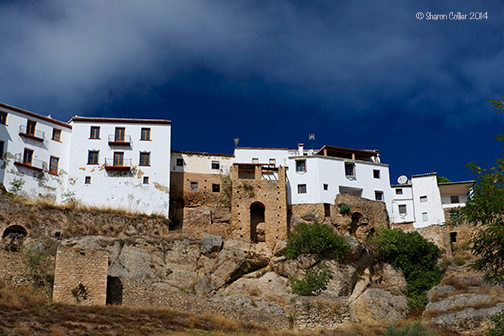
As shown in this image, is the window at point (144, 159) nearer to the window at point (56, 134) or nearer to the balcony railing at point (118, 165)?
the balcony railing at point (118, 165)

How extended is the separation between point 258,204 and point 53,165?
66.0ft

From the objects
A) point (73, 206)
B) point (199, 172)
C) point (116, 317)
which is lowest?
point (116, 317)

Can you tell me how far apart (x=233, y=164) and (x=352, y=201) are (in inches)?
507

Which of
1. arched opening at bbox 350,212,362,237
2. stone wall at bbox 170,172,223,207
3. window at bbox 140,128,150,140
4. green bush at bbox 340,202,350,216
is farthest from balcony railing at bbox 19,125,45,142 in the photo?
arched opening at bbox 350,212,362,237

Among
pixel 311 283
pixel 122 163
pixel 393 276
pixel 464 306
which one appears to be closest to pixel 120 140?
pixel 122 163

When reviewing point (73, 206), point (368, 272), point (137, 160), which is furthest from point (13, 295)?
point (368, 272)

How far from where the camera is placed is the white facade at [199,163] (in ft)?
173

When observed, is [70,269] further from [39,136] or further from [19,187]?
[39,136]

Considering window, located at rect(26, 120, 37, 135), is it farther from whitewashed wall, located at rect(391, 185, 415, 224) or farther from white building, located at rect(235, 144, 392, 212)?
whitewashed wall, located at rect(391, 185, 415, 224)

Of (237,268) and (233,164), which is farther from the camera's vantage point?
(233,164)

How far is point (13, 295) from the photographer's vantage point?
30.8m

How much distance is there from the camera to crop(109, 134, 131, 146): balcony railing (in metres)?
→ 50.0

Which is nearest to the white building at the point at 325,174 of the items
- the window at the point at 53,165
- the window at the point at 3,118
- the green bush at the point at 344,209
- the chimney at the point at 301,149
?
the green bush at the point at 344,209

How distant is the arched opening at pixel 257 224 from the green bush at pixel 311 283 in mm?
7530
